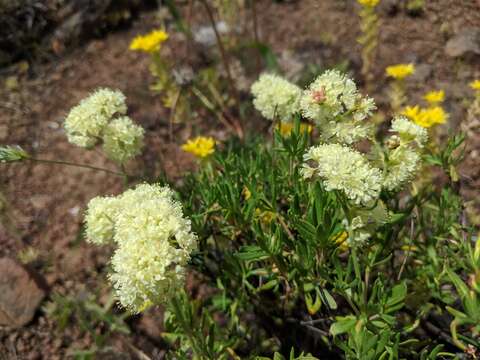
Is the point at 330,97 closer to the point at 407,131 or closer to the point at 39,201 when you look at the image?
the point at 407,131

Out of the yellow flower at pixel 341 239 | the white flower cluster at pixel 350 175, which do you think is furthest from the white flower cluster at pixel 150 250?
the yellow flower at pixel 341 239

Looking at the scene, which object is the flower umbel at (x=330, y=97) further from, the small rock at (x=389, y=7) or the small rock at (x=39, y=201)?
the small rock at (x=389, y=7)

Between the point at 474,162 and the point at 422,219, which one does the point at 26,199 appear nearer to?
the point at 422,219

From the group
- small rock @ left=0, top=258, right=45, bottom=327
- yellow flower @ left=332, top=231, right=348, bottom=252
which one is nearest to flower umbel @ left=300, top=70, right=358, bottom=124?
yellow flower @ left=332, top=231, right=348, bottom=252

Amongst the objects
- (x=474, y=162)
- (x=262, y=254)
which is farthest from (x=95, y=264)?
(x=474, y=162)

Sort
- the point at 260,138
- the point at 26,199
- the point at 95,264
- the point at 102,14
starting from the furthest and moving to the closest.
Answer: the point at 102,14
the point at 26,199
the point at 95,264
the point at 260,138

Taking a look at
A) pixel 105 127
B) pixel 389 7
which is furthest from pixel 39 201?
pixel 389 7

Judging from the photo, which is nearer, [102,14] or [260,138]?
[260,138]

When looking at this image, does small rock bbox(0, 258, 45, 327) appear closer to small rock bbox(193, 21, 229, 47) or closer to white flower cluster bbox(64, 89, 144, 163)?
white flower cluster bbox(64, 89, 144, 163)
